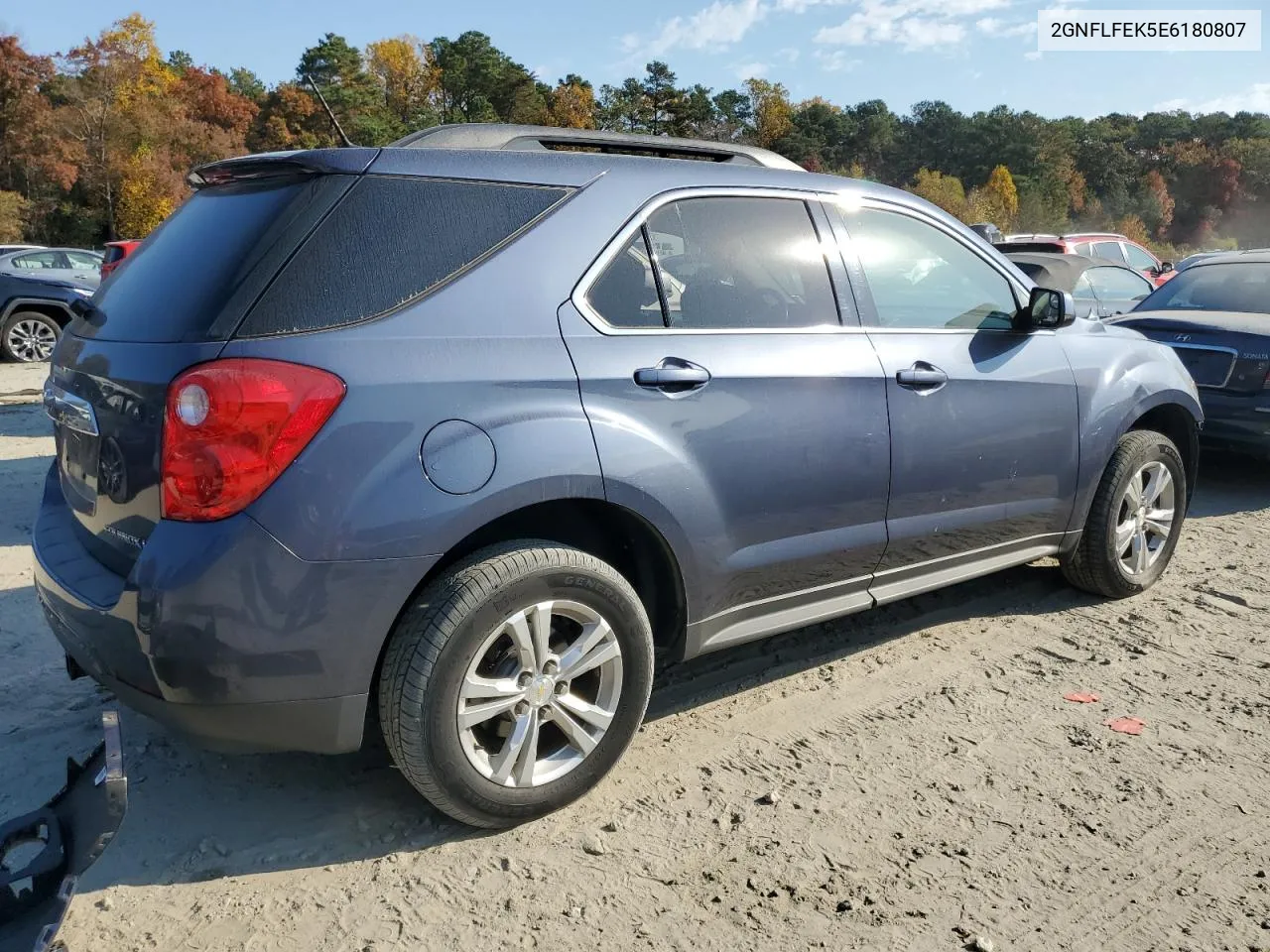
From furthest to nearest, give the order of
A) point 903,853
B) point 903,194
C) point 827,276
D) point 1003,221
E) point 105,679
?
point 1003,221
point 903,194
point 827,276
point 903,853
point 105,679

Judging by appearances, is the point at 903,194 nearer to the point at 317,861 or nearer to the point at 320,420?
the point at 320,420

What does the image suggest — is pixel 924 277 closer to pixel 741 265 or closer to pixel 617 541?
pixel 741 265

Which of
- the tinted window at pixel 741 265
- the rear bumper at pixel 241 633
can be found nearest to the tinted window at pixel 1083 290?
the tinted window at pixel 741 265

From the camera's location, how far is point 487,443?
8.41 ft

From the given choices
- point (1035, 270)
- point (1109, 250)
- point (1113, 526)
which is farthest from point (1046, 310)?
point (1109, 250)

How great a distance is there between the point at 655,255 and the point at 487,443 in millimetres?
870

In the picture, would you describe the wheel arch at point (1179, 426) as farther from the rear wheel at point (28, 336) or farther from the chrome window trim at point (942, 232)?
the rear wheel at point (28, 336)

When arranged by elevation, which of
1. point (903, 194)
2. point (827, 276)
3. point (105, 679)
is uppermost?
point (903, 194)

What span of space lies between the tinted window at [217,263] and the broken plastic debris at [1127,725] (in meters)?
2.95

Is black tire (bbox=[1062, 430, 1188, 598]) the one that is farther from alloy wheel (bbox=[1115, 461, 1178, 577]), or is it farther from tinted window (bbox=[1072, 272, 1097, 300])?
tinted window (bbox=[1072, 272, 1097, 300])

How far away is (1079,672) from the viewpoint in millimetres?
3881

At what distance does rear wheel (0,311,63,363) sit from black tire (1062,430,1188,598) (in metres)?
12.4

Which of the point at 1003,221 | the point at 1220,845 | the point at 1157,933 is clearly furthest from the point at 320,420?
the point at 1003,221

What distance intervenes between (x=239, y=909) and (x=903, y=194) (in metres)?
3.21
